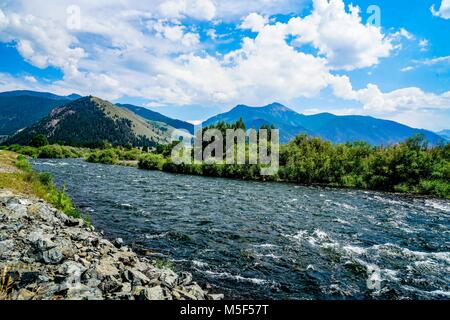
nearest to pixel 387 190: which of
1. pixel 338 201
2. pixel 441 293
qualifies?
pixel 338 201

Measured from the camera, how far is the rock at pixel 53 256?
13.3m

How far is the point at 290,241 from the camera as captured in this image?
1024 inches

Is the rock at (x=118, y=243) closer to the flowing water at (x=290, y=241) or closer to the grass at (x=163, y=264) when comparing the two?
the flowing water at (x=290, y=241)

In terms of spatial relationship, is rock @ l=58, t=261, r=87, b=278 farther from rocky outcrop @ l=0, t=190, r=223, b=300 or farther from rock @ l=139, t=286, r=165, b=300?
rock @ l=139, t=286, r=165, b=300

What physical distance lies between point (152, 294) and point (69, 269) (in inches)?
151

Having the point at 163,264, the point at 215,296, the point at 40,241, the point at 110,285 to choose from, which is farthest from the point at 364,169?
the point at 40,241

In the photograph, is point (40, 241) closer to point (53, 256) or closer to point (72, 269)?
point (53, 256)

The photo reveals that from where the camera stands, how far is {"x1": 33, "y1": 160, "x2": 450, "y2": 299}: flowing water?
1802 cm

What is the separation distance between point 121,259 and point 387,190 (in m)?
67.0

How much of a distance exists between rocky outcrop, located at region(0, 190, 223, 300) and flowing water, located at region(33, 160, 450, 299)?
3938mm

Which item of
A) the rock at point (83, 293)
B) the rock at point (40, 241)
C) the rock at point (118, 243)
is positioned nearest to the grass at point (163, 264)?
the rock at point (118, 243)

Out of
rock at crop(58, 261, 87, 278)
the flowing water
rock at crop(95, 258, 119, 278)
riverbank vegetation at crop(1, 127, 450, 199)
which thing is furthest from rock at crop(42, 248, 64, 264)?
riverbank vegetation at crop(1, 127, 450, 199)
